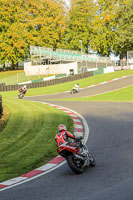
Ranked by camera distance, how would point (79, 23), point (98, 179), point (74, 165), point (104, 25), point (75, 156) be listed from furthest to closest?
point (79, 23) < point (104, 25) < point (75, 156) < point (74, 165) < point (98, 179)

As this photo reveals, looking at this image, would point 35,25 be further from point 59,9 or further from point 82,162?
point 82,162

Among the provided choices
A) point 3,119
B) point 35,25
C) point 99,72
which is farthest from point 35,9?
point 3,119

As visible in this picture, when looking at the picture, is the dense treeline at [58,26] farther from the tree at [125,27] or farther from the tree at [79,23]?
the tree at [125,27]

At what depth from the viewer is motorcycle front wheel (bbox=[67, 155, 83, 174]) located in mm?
8273

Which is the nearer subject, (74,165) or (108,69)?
(74,165)

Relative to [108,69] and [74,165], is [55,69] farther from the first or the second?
[74,165]

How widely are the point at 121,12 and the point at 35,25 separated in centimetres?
1915

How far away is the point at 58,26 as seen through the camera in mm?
72938

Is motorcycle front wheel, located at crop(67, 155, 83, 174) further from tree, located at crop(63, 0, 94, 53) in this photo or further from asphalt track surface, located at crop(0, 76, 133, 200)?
tree, located at crop(63, 0, 94, 53)

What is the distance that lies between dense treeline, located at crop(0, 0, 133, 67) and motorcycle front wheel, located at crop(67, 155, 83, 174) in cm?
6104

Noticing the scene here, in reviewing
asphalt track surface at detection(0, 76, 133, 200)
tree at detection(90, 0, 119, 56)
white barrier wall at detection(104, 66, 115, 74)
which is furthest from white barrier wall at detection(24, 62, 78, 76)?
asphalt track surface at detection(0, 76, 133, 200)

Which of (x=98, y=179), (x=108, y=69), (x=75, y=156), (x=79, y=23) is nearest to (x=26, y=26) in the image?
(x=79, y=23)

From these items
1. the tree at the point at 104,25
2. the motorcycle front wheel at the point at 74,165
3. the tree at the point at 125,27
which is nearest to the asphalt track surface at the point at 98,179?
the motorcycle front wheel at the point at 74,165

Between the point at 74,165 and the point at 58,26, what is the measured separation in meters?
67.2
